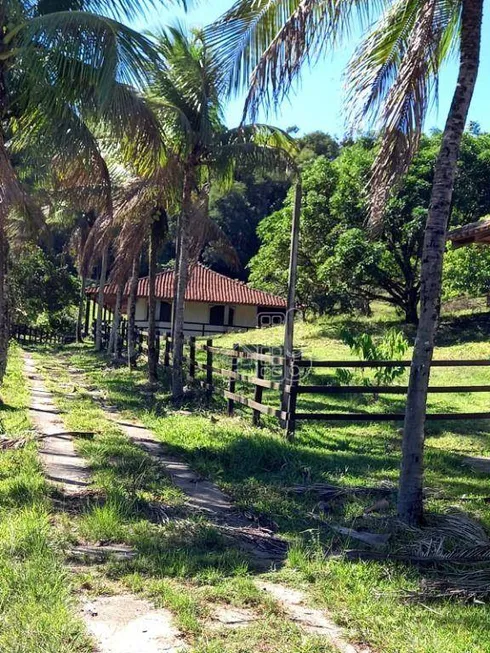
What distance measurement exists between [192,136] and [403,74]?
7.01m

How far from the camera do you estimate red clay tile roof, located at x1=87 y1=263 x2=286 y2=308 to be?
37188 mm

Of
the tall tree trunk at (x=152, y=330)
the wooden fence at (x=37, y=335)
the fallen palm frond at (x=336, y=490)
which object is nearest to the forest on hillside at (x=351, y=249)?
→ the wooden fence at (x=37, y=335)

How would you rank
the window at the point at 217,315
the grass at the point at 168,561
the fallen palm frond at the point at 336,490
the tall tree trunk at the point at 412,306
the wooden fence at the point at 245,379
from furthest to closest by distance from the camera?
the window at the point at 217,315 → the tall tree trunk at the point at 412,306 → the wooden fence at the point at 245,379 → the fallen palm frond at the point at 336,490 → the grass at the point at 168,561

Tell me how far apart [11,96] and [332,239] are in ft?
70.0

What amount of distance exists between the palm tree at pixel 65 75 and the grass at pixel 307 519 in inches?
157

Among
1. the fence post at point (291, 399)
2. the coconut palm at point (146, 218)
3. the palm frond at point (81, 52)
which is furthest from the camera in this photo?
the coconut palm at point (146, 218)

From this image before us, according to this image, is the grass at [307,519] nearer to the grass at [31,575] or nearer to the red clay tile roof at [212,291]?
the grass at [31,575]

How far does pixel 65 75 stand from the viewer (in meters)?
7.71

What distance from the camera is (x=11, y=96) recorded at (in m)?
8.73

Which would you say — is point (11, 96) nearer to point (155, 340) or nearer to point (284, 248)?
point (155, 340)

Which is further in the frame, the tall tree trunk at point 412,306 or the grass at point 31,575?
the tall tree trunk at point 412,306

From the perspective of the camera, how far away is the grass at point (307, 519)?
3.79m

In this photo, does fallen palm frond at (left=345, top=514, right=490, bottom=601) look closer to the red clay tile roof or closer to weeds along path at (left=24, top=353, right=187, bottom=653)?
weeds along path at (left=24, top=353, right=187, bottom=653)

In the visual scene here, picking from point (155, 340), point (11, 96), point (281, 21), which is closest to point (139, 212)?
point (155, 340)
